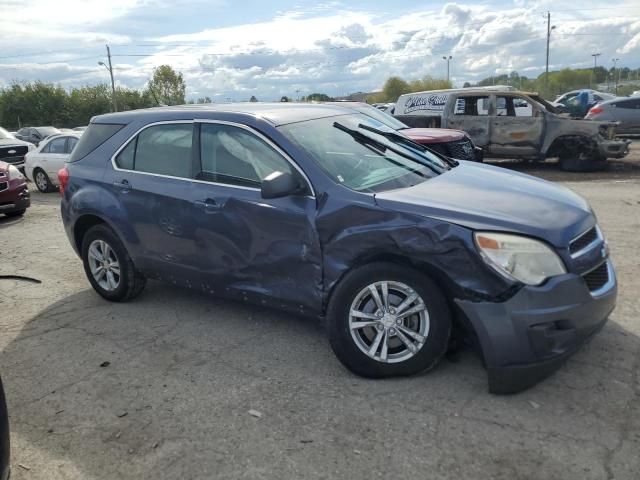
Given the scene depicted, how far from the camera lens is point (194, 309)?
5086 mm

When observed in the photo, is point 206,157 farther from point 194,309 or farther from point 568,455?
point 568,455

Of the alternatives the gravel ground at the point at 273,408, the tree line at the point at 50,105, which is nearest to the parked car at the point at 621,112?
the gravel ground at the point at 273,408

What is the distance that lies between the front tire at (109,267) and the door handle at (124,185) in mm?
453

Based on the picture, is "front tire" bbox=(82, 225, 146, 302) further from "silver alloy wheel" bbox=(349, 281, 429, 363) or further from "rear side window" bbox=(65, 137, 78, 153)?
"rear side window" bbox=(65, 137, 78, 153)

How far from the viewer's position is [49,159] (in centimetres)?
1361

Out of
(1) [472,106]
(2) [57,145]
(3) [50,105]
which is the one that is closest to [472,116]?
(1) [472,106]

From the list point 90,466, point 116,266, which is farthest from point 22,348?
point 90,466

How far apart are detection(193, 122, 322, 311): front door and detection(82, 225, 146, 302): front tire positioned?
105cm

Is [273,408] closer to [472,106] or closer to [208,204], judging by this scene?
[208,204]

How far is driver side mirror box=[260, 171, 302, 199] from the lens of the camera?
3.70 metres

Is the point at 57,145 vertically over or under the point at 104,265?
over

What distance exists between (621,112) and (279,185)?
16.7 m

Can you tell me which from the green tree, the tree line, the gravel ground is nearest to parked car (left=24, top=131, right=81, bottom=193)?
the gravel ground

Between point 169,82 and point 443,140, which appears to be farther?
point 169,82
